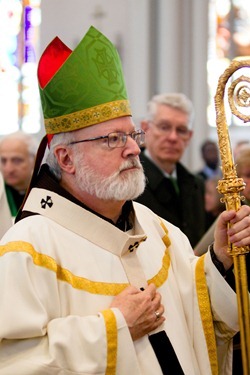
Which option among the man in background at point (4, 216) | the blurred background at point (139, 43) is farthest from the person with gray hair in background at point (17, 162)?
the blurred background at point (139, 43)

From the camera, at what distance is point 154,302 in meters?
3.85

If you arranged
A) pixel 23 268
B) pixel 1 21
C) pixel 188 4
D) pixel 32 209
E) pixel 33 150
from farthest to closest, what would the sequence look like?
pixel 1 21, pixel 188 4, pixel 33 150, pixel 32 209, pixel 23 268

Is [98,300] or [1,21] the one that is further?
[1,21]

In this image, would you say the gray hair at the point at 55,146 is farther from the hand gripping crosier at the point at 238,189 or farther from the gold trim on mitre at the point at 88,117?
the hand gripping crosier at the point at 238,189

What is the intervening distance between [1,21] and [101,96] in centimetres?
1302

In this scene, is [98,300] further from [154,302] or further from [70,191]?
[70,191]

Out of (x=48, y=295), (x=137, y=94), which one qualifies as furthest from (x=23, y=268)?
(x=137, y=94)

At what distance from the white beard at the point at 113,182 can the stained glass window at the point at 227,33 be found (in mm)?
14505

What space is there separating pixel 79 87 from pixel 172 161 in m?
2.96

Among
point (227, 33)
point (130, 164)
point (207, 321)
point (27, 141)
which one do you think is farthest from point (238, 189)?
point (227, 33)

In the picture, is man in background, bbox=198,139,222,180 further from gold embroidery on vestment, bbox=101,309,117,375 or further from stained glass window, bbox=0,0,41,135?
gold embroidery on vestment, bbox=101,309,117,375

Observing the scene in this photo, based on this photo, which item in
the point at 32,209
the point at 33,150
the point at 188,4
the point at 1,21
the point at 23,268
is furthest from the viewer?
the point at 1,21

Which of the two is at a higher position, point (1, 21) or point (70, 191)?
point (1, 21)

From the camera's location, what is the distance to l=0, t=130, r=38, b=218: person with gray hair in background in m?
7.39
